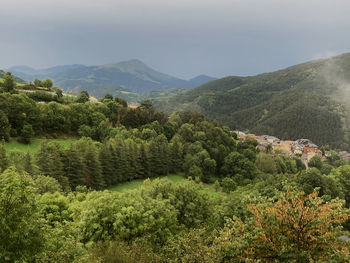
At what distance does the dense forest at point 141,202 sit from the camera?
1066 cm

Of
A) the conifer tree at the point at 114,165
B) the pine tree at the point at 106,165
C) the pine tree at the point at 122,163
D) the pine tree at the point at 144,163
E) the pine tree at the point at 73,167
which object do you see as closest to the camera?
the pine tree at the point at 73,167

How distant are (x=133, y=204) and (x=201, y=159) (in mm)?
44340

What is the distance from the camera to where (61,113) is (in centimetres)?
5988

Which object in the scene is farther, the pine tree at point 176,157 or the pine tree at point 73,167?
the pine tree at point 176,157

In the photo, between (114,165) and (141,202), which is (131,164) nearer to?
(114,165)

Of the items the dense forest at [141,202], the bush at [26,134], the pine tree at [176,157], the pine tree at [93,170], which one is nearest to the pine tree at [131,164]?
the dense forest at [141,202]

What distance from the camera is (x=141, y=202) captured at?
71.5 feet

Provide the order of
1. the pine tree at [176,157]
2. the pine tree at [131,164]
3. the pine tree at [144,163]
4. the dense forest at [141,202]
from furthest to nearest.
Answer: the pine tree at [176,157] → the pine tree at [144,163] → the pine tree at [131,164] → the dense forest at [141,202]

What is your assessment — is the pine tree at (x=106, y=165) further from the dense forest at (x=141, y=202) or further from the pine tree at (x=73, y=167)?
the pine tree at (x=73, y=167)

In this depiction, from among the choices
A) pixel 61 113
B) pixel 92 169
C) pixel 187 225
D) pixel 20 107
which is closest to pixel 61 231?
pixel 187 225

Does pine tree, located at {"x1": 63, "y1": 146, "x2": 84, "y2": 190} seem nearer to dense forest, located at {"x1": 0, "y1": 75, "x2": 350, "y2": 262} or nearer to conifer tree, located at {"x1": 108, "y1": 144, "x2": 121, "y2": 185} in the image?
dense forest, located at {"x1": 0, "y1": 75, "x2": 350, "y2": 262}

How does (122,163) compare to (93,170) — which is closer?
(93,170)

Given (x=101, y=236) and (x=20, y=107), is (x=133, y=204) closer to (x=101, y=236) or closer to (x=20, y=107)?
(x=101, y=236)

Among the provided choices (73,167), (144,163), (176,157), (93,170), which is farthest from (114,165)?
(176,157)
